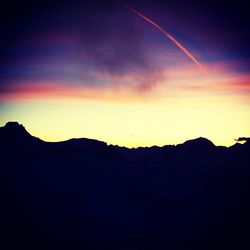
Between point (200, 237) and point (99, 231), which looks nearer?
point (200, 237)

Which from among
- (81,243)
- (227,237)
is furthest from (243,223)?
(81,243)

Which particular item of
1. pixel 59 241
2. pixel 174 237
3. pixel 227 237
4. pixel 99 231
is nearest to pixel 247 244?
pixel 227 237

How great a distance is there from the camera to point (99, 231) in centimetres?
19812

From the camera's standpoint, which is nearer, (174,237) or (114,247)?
(114,247)

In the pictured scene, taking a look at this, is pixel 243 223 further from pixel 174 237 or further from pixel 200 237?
pixel 174 237

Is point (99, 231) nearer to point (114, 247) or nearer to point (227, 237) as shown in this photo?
point (114, 247)

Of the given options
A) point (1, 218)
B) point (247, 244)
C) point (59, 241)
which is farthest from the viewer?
point (1, 218)

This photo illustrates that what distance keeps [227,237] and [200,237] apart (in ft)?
43.8

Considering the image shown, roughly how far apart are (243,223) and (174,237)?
116 feet

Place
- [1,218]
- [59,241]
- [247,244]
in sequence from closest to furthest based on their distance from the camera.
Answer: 1. [247,244]
2. [59,241]
3. [1,218]

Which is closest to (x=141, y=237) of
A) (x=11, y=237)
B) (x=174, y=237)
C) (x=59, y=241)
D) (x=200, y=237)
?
(x=174, y=237)

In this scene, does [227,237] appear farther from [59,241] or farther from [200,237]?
[59,241]

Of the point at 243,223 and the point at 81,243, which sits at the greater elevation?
the point at 243,223

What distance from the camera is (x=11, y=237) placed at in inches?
7062
